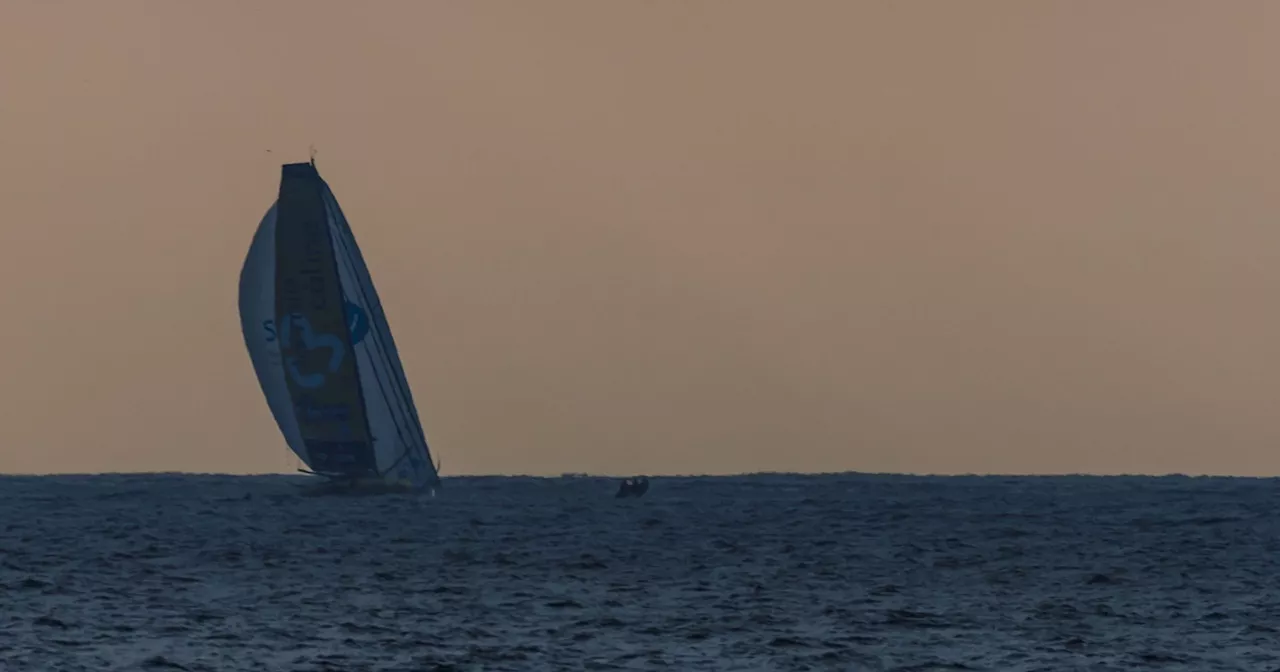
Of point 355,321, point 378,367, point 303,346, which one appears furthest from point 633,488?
point 303,346

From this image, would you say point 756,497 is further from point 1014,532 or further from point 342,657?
point 342,657

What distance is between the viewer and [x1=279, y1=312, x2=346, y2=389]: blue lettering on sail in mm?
99125

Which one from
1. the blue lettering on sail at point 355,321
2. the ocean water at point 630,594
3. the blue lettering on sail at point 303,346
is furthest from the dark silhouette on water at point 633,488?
the blue lettering on sail at point 303,346

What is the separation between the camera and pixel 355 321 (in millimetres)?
100188

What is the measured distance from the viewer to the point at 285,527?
90938mm

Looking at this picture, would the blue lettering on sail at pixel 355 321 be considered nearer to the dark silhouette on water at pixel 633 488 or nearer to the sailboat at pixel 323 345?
the sailboat at pixel 323 345

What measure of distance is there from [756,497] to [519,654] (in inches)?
4594

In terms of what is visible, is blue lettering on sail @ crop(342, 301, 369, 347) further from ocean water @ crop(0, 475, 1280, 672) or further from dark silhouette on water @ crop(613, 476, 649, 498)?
dark silhouette on water @ crop(613, 476, 649, 498)

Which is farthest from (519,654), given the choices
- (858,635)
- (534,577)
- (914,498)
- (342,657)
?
(914,498)

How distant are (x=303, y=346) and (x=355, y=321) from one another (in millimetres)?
2784

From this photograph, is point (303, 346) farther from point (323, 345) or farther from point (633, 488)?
point (633, 488)

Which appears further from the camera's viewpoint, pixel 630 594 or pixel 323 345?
pixel 323 345

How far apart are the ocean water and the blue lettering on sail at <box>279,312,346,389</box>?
22.4ft

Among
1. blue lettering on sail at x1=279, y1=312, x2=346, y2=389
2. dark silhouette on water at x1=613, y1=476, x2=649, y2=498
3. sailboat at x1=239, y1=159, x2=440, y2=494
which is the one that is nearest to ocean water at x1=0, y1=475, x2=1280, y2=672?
sailboat at x1=239, y1=159, x2=440, y2=494
